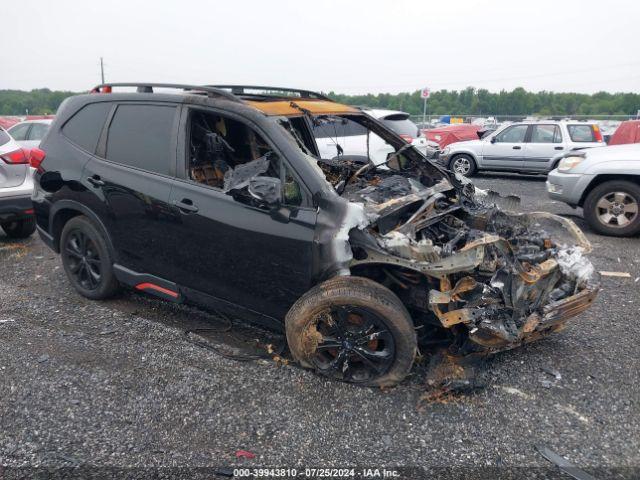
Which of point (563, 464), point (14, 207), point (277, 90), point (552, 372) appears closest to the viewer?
point (563, 464)

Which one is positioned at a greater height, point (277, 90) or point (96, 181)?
point (277, 90)

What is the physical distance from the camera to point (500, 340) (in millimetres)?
2934

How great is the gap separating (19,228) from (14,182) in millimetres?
1052

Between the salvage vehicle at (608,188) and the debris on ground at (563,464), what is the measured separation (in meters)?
5.08

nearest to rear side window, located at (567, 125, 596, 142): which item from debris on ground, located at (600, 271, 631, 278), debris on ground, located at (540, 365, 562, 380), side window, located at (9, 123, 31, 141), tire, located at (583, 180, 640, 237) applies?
tire, located at (583, 180, 640, 237)

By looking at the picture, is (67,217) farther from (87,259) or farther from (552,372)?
(552,372)

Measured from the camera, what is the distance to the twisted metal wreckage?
292 cm

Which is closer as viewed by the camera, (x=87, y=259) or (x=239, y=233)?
(x=239, y=233)

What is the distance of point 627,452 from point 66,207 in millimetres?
4318

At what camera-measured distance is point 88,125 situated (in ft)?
13.2

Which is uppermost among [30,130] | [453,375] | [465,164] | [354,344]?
[30,130]

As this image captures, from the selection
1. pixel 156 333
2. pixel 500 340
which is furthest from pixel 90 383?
pixel 500 340

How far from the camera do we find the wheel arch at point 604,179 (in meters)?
6.46

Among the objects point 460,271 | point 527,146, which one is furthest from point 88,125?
point 527,146
